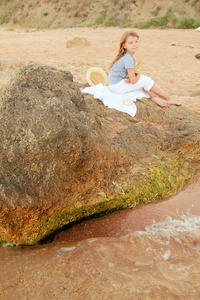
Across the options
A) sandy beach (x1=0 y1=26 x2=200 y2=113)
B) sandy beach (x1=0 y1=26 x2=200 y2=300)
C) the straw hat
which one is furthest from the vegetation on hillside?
sandy beach (x1=0 y1=26 x2=200 y2=300)

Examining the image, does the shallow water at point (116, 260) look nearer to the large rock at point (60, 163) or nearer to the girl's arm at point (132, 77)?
the large rock at point (60, 163)

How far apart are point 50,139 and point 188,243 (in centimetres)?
117

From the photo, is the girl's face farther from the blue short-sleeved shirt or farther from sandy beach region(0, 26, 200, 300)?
sandy beach region(0, 26, 200, 300)

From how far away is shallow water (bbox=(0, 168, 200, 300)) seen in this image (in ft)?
4.91

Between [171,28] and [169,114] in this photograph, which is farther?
[171,28]

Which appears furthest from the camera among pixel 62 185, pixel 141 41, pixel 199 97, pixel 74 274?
pixel 141 41

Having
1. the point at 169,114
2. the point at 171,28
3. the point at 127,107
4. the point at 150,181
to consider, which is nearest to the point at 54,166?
the point at 150,181

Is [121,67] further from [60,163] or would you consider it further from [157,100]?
[60,163]

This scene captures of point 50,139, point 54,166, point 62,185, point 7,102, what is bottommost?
point 62,185

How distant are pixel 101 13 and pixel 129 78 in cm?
1801

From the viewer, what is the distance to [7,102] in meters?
2.07

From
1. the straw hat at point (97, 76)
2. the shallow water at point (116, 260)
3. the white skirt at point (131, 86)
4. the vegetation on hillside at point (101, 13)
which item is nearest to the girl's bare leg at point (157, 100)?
the white skirt at point (131, 86)

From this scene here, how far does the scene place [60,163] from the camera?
1.99 metres

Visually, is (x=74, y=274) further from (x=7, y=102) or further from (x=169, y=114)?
(x=169, y=114)
